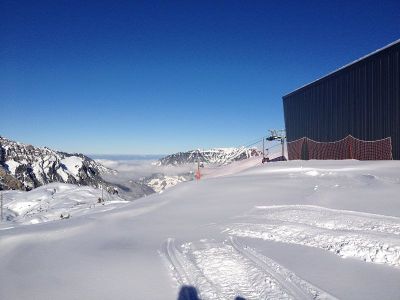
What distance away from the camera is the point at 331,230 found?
21.7 ft

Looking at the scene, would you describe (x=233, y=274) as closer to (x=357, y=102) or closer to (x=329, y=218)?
(x=329, y=218)

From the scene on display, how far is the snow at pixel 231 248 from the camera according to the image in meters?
4.45

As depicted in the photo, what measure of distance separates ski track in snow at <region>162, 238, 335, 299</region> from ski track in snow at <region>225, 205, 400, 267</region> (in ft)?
3.40

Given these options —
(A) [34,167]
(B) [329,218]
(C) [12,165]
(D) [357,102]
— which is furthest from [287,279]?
(A) [34,167]

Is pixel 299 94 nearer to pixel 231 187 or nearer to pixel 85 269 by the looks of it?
pixel 231 187

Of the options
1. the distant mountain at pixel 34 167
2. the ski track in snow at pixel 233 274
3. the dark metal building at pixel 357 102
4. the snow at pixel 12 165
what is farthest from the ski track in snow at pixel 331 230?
the snow at pixel 12 165

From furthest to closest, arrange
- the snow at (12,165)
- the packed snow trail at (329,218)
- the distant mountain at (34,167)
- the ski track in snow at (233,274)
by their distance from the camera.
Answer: the distant mountain at (34,167)
the snow at (12,165)
the packed snow trail at (329,218)
the ski track in snow at (233,274)

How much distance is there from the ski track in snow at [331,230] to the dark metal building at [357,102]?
272 inches

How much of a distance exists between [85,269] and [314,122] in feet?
53.6

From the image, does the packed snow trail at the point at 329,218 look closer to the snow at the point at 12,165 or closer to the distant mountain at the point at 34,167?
the distant mountain at the point at 34,167

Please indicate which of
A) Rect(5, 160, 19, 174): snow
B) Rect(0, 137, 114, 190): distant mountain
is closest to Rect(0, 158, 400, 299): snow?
Rect(0, 137, 114, 190): distant mountain

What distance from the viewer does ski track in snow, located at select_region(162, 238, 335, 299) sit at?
13.9ft

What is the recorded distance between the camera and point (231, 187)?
36.8 ft

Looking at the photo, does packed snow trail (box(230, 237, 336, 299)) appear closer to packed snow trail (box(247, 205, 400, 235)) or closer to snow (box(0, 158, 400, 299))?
snow (box(0, 158, 400, 299))
